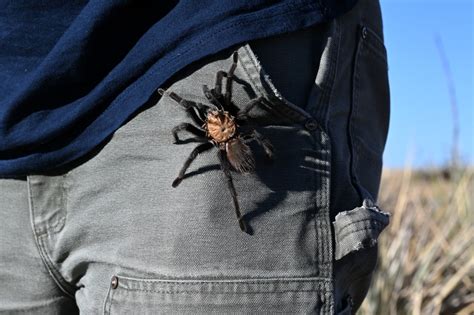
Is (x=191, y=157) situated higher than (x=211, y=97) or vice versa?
(x=211, y=97)

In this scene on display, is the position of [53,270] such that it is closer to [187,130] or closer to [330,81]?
[187,130]

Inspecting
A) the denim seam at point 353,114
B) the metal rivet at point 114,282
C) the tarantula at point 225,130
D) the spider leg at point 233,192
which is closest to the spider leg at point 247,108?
the tarantula at point 225,130

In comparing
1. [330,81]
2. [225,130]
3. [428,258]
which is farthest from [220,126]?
[428,258]

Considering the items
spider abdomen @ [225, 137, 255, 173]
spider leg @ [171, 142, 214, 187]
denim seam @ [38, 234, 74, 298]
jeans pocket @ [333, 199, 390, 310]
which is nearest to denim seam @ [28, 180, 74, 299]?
denim seam @ [38, 234, 74, 298]

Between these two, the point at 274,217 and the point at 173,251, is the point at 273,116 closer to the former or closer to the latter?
the point at 274,217

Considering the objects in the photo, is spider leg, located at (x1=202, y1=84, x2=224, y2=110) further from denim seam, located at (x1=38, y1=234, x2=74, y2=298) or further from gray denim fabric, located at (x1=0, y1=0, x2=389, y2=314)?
denim seam, located at (x1=38, y1=234, x2=74, y2=298)

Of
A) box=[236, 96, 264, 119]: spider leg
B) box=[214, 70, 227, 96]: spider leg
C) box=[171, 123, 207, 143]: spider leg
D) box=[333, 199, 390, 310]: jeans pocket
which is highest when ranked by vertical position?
box=[214, 70, 227, 96]: spider leg

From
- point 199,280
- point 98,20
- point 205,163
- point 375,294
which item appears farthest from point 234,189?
point 375,294
